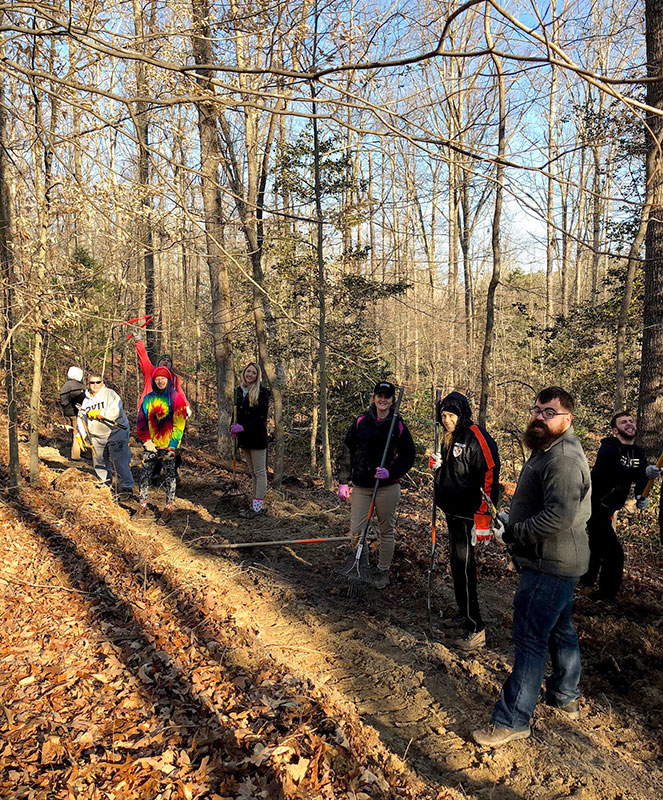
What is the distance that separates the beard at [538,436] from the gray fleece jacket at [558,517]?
43 mm

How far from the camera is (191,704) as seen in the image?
3.95 m

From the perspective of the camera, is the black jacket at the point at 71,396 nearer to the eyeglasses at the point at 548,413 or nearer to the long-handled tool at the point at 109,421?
the long-handled tool at the point at 109,421

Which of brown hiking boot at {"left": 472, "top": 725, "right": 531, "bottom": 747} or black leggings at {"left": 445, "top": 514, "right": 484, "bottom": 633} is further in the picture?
black leggings at {"left": 445, "top": 514, "right": 484, "bottom": 633}

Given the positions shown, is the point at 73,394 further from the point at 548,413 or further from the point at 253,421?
→ the point at 548,413

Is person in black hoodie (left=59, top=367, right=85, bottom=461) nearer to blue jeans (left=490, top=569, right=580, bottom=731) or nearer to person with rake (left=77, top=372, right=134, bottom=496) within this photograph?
person with rake (left=77, top=372, right=134, bottom=496)

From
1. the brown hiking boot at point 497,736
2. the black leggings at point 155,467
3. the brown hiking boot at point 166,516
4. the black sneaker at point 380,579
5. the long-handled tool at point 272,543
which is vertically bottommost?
the brown hiking boot at point 497,736

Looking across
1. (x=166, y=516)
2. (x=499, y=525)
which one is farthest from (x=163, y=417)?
(x=499, y=525)

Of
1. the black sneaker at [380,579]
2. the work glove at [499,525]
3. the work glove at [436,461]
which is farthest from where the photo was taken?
the black sneaker at [380,579]

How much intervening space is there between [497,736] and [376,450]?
305 centimetres

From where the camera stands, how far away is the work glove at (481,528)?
4.85 meters

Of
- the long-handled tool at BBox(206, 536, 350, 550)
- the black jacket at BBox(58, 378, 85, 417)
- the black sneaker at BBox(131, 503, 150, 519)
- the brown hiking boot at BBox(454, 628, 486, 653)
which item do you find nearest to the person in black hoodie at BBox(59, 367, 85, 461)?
the black jacket at BBox(58, 378, 85, 417)

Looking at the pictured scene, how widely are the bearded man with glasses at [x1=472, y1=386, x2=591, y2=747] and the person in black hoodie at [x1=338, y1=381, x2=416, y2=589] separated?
7.42 feet

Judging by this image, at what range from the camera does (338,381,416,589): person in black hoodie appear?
6.15 meters

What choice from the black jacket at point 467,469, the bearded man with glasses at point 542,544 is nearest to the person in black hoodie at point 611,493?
the black jacket at point 467,469
